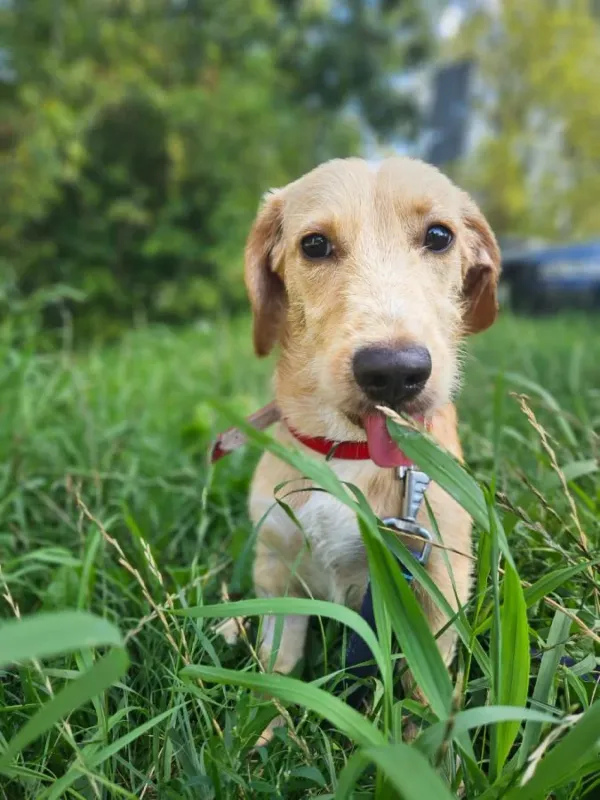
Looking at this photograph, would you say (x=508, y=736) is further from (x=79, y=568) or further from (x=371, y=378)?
(x=79, y=568)

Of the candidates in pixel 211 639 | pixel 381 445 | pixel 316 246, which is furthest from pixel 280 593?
pixel 316 246

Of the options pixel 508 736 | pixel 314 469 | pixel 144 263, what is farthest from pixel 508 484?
pixel 144 263

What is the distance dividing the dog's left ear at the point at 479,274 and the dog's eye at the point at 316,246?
535 millimetres

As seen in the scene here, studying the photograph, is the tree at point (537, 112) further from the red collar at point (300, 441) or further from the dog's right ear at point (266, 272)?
the red collar at point (300, 441)

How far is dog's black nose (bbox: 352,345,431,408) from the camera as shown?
140 centimetres

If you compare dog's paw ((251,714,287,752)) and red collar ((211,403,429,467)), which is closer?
dog's paw ((251,714,287,752))

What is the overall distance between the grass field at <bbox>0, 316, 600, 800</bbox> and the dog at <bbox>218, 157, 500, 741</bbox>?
15 centimetres

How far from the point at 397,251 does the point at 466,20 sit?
22351 millimetres

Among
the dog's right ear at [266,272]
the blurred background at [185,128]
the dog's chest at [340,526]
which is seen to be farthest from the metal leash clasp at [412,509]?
the blurred background at [185,128]

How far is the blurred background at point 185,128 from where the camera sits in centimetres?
950

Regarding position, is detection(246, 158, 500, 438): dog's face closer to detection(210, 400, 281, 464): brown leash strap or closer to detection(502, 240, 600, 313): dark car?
detection(210, 400, 281, 464): brown leash strap

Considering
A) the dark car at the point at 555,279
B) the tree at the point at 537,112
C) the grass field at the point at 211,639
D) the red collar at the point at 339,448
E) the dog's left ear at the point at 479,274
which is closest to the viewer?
the grass field at the point at 211,639

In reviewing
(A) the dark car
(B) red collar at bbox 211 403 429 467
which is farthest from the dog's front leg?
(A) the dark car

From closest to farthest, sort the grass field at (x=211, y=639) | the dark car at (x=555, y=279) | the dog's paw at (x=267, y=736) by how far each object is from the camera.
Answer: the grass field at (x=211, y=639)
the dog's paw at (x=267, y=736)
the dark car at (x=555, y=279)
